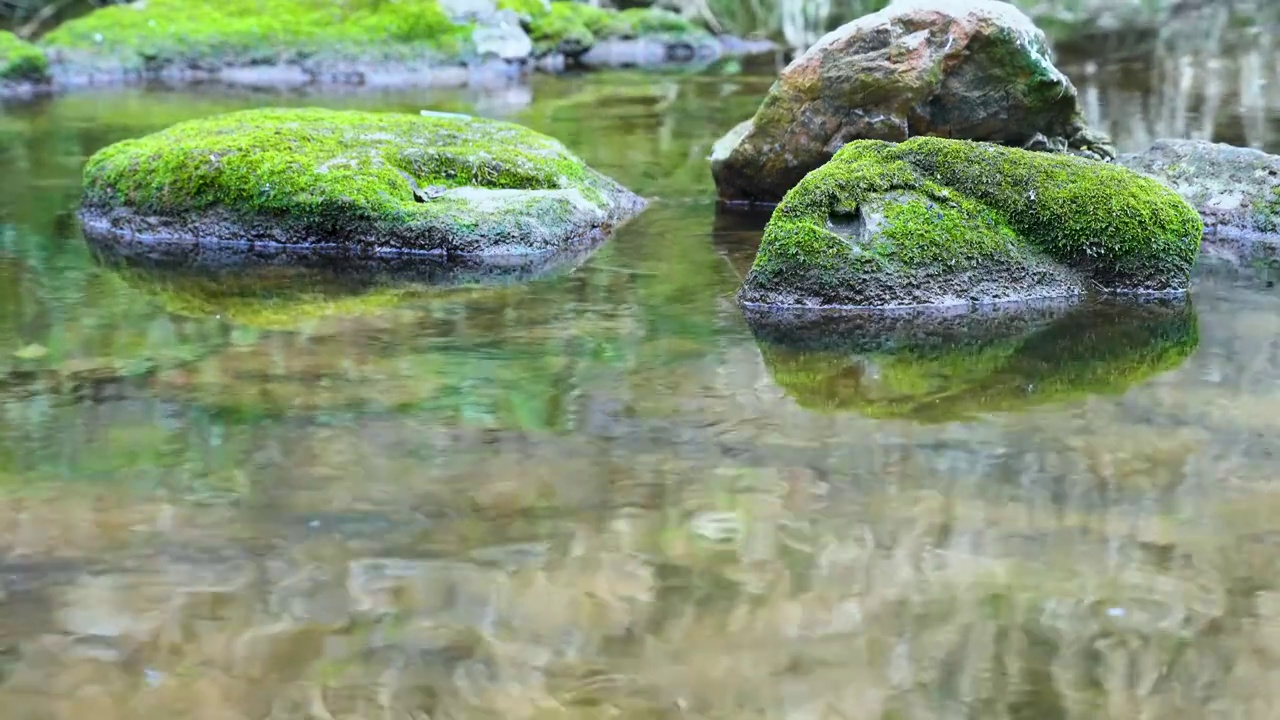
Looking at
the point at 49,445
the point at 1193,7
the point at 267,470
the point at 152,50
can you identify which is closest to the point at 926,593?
the point at 267,470

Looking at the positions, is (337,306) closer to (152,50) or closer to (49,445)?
(49,445)

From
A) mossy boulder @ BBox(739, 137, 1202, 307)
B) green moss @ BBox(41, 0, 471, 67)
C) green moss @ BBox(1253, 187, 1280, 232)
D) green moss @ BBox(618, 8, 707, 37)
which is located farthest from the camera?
green moss @ BBox(618, 8, 707, 37)

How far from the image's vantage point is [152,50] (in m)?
25.2

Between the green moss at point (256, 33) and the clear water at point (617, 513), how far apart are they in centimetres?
1954

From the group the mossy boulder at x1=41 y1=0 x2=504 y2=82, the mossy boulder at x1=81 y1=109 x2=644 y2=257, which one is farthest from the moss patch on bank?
the mossy boulder at x1=81 y1=109 x2=644 y2=257

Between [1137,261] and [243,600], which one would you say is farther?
[1137,261]

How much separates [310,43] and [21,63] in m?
5.94

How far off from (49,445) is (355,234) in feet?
13.8

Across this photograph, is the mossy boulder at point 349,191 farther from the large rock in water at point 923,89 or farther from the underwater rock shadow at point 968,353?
the underwater rock shadow at point 968,353

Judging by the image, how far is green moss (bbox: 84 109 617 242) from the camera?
888cm

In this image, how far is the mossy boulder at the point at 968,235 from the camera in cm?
719

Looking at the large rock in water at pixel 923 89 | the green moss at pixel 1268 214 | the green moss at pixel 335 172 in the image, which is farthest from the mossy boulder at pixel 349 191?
the green moss at pixel 1268 214

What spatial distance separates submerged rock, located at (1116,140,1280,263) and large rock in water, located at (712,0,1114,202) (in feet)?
2.25

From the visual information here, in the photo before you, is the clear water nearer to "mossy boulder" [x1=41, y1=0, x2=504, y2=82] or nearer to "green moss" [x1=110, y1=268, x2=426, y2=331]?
"green moss" [x1=110, y1=268, x2=426, y2=331]
